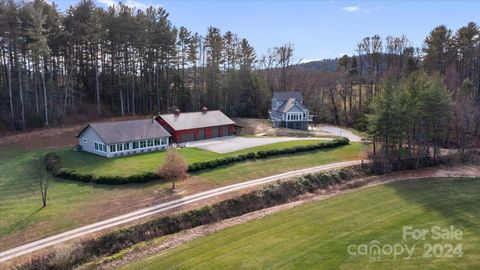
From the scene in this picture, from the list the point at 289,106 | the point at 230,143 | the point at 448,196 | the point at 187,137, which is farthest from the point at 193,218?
the point at 289,106

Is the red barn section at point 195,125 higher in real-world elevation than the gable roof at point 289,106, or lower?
lower

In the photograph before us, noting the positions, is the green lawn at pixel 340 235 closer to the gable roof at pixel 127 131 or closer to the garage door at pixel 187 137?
the gable roof at pixel 127 131

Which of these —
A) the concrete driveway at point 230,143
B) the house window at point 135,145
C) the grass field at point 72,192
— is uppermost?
the house window at point 135,145

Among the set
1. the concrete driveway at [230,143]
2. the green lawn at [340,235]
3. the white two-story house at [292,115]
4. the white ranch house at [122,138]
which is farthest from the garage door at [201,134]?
the green lawn at [340,235]

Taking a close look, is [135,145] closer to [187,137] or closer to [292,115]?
[187,137]

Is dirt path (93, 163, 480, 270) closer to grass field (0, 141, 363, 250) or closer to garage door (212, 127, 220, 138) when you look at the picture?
grass field (0, 141, 363, 250)

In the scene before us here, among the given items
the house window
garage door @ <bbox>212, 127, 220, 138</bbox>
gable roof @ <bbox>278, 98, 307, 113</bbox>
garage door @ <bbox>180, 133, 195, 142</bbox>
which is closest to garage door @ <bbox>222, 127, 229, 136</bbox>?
garage door @ <bbox>212, 127, 220, 138</bbox>
